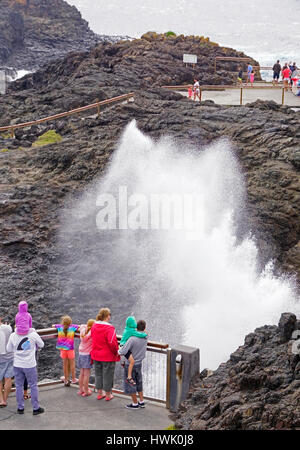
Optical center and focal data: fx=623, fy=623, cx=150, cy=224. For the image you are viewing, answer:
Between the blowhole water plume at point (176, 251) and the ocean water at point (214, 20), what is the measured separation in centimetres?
9694

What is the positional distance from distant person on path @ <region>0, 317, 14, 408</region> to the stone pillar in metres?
2.33

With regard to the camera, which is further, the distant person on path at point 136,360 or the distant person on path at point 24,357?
the distant person on path at point 136,360

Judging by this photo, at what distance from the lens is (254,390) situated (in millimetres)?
8172

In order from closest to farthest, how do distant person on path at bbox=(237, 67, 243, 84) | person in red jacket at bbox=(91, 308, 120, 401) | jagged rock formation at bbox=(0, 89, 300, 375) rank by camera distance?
person in red jacket at bbox=(91, 308, 120, 401)
jagged rock formation at bbox=(0, 89, 300, 375)
distant person on path at bbox=(237, 67, 243, 84)

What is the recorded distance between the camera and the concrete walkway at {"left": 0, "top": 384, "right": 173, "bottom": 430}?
845cm

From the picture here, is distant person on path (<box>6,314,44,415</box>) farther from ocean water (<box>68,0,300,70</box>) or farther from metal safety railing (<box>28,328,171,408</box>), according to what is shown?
ocean water (<box>68,0,300,70</box>)

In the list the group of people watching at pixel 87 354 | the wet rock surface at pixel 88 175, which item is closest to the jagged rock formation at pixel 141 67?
the wet rock surface at pixel 88 175

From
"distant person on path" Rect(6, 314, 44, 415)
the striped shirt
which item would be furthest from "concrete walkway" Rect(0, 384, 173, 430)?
the striped shirt

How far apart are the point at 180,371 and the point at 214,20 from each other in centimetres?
14342

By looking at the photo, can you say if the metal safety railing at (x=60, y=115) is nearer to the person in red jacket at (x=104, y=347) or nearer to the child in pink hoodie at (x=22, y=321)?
the person in red jacket at (x=104, y=347)

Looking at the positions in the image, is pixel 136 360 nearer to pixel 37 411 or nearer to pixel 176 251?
pixel 37 411

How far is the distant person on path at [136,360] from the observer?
8773 millimetres

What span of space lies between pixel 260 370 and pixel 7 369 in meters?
3.61
